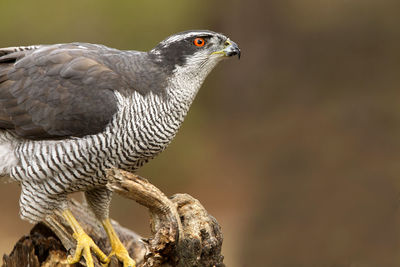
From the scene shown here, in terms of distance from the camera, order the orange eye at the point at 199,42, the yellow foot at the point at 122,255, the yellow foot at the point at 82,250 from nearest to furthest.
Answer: the orange eye at the point at 199,42 → the yellow foot at the point at 82,250 → the yellow foot at the point at 122,255

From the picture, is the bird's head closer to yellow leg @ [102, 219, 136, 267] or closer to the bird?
the bird

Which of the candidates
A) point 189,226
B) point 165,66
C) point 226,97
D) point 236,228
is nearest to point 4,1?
point 226,97

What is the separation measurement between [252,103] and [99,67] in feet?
24.7

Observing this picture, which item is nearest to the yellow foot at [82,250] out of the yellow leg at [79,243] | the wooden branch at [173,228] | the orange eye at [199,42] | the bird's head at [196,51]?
the yellow leg at [79,243]

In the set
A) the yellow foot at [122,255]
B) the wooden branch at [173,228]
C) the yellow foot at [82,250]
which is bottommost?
the yellow foot at [122,255]

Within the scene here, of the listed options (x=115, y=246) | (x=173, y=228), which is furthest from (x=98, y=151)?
(x=115, y=246)

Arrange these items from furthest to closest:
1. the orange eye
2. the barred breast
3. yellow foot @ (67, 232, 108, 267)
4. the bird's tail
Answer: yellow foot @ (67, 232, 108, 267) → the bird's tail → the orange eye → the barred breast

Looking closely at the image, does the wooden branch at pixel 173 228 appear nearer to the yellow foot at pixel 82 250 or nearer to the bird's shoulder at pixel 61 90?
the bird's shoulder at pixel 61 90

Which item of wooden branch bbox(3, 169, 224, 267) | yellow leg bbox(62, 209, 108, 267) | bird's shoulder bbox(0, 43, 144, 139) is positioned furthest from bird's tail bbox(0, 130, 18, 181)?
wooden branch bbox(3, 169, 224, 267)

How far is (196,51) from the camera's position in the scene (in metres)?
5.17

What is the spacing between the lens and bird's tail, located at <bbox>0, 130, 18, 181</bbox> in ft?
17.5

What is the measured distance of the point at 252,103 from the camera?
12.5m

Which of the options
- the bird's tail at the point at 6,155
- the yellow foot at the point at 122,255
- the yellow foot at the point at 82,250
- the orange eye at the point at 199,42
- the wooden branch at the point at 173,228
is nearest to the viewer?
the wooden branch at the point at 173,228

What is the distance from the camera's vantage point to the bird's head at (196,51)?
5.18 metres
